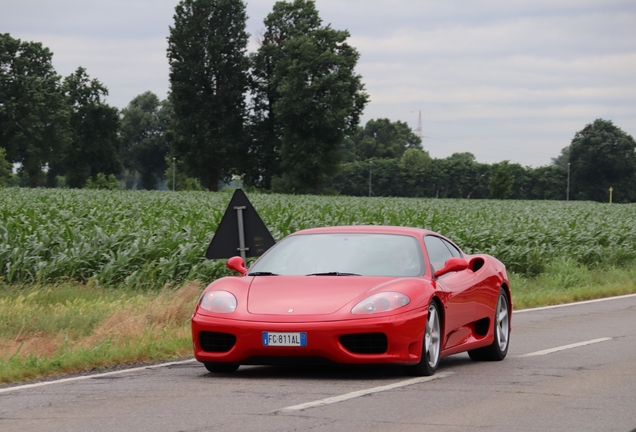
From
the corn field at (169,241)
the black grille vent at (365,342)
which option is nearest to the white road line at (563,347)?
the black grille vent at (365,342)

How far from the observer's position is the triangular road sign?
12.2 m

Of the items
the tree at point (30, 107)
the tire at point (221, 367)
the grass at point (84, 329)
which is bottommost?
the grass at point (84, 329)

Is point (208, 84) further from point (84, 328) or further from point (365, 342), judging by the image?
point (365, 342)

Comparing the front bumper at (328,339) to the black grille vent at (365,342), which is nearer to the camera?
the front bumper at (328,339)

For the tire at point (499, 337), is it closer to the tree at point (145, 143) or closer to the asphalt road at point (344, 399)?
the asphalt road at point (344, 399)

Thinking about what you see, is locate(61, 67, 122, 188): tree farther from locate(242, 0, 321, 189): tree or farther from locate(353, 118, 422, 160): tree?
locate(353, 118, 422, 160): tree

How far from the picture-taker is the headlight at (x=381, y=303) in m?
8.31

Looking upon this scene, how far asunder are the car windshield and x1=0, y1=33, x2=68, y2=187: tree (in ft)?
293

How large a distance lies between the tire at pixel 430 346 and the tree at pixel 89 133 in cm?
10648

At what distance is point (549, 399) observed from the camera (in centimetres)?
758

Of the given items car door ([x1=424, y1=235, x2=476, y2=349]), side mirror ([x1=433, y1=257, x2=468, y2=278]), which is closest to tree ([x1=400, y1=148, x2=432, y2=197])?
car door ([x1=424, y1=235, x2=476, y2=349])

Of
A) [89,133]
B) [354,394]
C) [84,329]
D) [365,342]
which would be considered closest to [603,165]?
[89,133]

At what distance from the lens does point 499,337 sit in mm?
10508

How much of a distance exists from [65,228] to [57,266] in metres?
1.94
